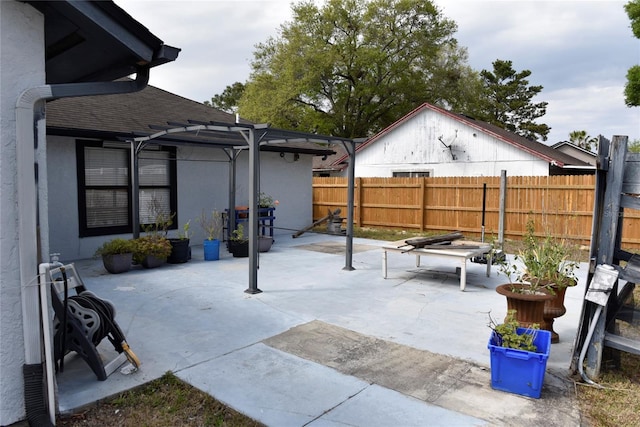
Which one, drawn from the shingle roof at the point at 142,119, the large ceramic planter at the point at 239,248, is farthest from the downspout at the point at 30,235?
the large ceramic planter at the point at 239,248

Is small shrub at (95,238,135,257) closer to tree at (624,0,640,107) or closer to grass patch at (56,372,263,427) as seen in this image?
grass patch at (56,372,263,427)

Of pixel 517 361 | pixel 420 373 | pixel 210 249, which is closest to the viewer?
pixel 517 361

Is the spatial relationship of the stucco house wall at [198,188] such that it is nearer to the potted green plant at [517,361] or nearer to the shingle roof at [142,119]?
the shingle roof at [142,119]

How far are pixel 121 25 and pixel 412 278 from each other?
17.0 feet

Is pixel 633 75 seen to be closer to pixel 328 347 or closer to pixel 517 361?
pixel 517 361

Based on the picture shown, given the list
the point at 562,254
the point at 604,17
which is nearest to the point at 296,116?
the point at 604,17

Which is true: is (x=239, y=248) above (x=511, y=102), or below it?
below

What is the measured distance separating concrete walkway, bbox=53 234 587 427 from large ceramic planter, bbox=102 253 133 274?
0.66ft

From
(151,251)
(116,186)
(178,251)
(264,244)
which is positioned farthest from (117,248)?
(264,244)

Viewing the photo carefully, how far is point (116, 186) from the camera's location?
8.12m

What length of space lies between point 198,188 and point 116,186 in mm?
1863

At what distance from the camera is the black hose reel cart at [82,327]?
2787mm

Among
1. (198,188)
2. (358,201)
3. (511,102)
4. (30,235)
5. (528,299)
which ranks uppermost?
(511,102)

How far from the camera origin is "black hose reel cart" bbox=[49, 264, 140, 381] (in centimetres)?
279
